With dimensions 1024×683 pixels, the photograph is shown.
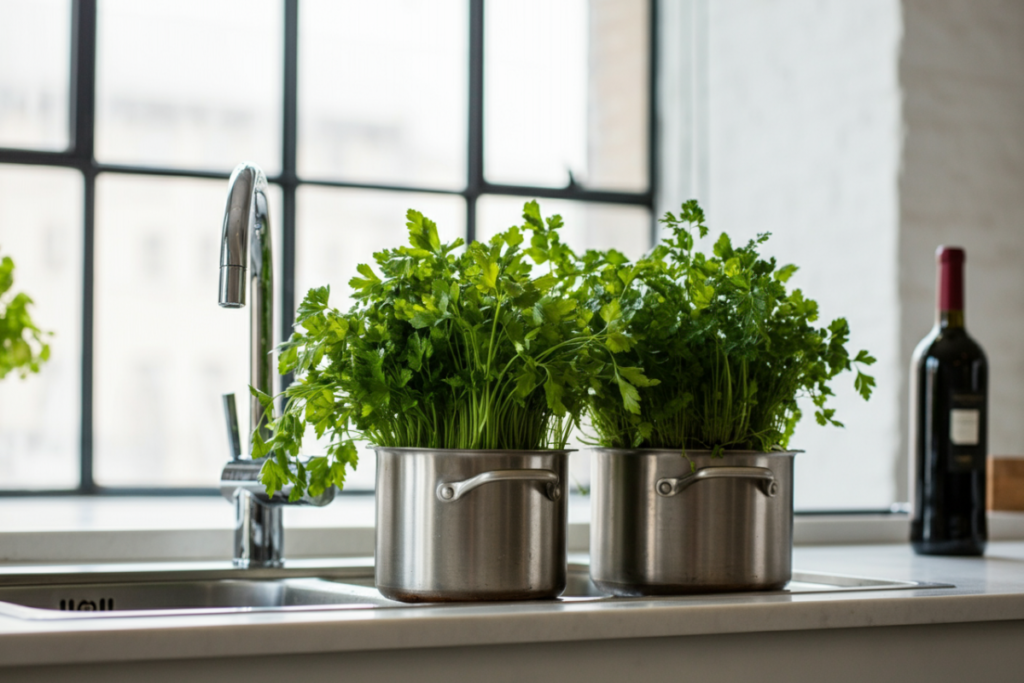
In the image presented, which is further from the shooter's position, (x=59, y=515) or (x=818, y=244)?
(x=818, y=244)

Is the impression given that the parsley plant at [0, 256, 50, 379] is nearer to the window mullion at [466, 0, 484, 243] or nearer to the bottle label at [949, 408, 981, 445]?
the bottle label at [949, 408, 981, 445]

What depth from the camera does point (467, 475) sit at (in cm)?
97

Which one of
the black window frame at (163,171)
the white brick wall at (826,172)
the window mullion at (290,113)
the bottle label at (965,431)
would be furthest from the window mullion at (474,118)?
the bottle label at (965,431)

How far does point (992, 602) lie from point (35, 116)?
A: 8.25 feet

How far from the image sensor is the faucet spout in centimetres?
118

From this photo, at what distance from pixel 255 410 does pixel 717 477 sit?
21.0 inches

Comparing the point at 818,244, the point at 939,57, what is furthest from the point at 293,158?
the point at 939,57

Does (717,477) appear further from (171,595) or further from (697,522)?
(171,595)

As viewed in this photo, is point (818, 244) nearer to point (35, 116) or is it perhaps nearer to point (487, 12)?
point (487, 12)

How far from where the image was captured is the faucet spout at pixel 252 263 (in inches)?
46.4

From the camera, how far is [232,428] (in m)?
1.31

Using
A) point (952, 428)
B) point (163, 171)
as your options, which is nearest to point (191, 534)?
point (952, 428)

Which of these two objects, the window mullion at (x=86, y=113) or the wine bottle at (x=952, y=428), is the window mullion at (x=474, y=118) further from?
the wine bottle at (x=952, y=428)

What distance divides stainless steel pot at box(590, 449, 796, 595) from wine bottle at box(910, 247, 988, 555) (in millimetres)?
589
